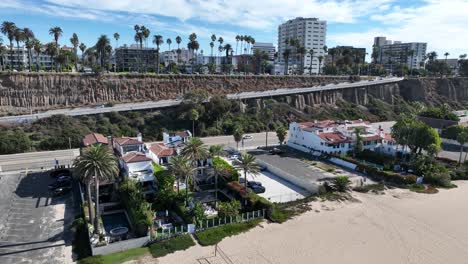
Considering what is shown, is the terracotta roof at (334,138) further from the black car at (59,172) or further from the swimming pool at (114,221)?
the black car at (59,172)

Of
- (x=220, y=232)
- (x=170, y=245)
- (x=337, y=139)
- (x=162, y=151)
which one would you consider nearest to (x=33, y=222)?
(x=170, y=245)

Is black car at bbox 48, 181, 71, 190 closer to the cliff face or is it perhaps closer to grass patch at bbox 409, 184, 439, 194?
the cliff face

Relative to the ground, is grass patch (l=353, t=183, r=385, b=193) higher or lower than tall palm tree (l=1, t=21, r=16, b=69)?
lower

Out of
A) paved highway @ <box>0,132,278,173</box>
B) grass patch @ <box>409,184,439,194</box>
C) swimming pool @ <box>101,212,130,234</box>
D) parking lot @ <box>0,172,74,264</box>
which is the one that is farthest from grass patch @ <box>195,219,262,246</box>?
paved highway @ <box>0,132,278,173</box>

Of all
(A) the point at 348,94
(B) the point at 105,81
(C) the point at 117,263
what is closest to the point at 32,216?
(C) the point at 117,263

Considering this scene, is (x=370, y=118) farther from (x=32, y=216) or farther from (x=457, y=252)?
(x=32, y=216)

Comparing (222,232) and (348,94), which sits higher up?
(348,94)
